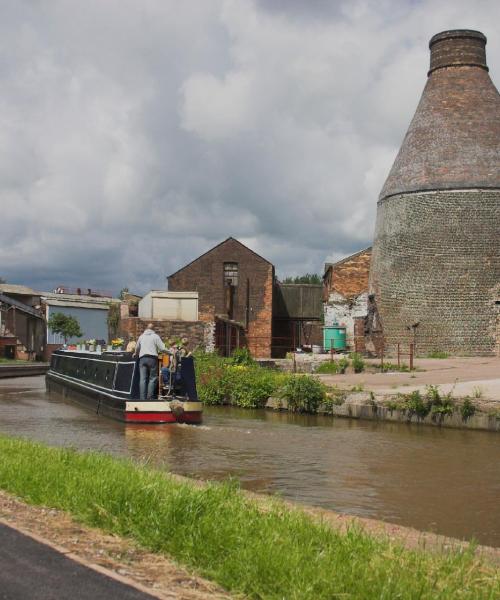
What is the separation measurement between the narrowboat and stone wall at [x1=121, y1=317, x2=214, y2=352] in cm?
1306

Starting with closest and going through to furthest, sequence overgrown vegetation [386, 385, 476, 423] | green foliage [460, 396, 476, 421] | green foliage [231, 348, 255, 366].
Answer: green foliage [460, 396, 476, 421] → overgrown vegetation [386, 385, 476, 423] → green foliage [231, 348, 255, 366]

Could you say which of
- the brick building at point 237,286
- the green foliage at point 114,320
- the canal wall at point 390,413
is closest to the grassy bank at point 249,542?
the canal wall at point 390,413

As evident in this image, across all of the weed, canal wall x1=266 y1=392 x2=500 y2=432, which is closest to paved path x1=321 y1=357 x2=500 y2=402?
the weed

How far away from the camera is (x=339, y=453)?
12305mm

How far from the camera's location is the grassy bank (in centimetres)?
439

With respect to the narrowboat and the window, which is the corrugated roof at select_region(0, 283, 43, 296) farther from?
the narrowboat

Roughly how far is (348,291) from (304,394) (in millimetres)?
24220

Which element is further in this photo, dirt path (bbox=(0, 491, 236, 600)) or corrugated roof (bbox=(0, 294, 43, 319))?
corrugated roof (bbox=(0, 294, 43, 319))

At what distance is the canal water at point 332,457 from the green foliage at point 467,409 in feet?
1.53

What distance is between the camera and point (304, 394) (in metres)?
18.5

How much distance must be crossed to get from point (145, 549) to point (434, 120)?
30859 millimetres

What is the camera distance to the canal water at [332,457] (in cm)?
841

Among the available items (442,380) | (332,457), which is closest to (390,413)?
(442,380)

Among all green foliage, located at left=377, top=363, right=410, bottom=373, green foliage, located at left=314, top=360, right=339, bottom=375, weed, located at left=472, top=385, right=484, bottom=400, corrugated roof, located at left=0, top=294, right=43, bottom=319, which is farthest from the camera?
corrugated roof, located at left=0, top=294, right=43, bottom=319
